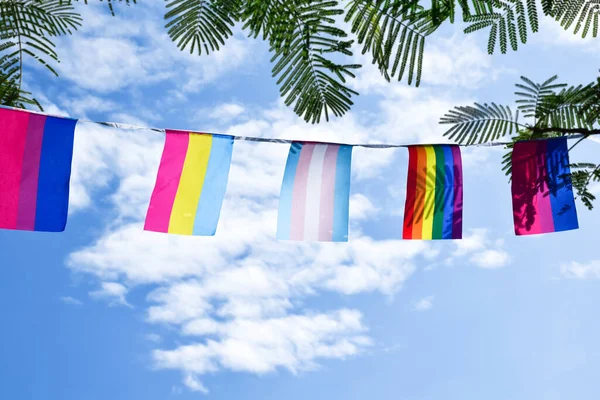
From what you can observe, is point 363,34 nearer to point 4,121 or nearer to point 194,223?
point 194,223

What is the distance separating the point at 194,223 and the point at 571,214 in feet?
7.30

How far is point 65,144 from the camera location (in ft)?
10.3

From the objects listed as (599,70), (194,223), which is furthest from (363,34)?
(194,223)

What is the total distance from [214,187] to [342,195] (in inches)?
31.3

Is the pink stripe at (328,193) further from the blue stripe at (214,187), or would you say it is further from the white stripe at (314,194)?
the blue stripe at (214,187)

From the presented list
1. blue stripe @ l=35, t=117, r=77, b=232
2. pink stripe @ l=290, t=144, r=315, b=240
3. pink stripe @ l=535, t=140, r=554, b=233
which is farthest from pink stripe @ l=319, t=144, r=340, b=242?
blue stripe @ l=35, t=117, r=77, b=232

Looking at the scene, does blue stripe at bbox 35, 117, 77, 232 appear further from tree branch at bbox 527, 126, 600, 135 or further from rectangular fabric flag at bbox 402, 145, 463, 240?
tree branch at bbox 527, 126, 600, 135

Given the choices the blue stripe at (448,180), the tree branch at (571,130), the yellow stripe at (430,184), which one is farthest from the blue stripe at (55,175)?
the tree branch at (571,130)

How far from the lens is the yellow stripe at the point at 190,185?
3.27 m

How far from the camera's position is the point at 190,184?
11.2 feet

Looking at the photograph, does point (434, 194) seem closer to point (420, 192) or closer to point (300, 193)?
point (420, 192)

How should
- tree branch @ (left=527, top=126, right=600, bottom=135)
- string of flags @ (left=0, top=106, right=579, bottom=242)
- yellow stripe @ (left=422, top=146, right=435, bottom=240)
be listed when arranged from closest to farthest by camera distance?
tree branch @ (left=527, top=126, right=600, bottom=135), string of flags @ (left=0, top=106, right=579, bottom=242), yellow stripe @ (left=422, top=146, right=435, bottom=240)

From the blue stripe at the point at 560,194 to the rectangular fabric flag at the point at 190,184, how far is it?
1940 millimetres

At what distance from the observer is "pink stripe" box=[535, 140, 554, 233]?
3.32 meters
